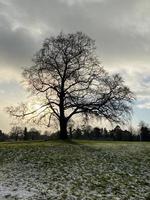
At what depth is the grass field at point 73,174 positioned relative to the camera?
755 inches

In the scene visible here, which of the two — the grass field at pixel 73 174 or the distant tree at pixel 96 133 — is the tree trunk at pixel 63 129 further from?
the distant tree at pixel 96 133

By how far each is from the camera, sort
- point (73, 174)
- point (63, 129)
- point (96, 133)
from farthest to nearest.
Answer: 1. point (96, 133)
2. point (63, 129)
3. point (73, 174)

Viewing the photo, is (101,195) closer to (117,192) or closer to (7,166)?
(117,192)

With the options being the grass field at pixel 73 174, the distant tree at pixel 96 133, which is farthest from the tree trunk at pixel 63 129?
the distant tree at pixel 96 133

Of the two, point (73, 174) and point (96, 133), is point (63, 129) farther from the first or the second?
point (96, 133)

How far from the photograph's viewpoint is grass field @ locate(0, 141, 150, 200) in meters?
19.2

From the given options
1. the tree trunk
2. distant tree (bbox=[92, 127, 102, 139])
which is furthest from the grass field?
distant tree (bbox=[92, 127, 102, 139])

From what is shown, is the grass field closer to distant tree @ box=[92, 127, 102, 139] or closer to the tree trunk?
the tree trunk

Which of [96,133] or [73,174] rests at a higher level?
[96,133]

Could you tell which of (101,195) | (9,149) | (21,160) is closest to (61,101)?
(9,149)

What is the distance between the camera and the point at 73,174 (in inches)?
912

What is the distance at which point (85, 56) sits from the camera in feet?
152

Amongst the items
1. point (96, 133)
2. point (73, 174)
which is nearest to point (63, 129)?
point (73, 174)

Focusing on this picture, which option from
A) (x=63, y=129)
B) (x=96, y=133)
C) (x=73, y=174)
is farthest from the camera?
(x=96, y=133)
